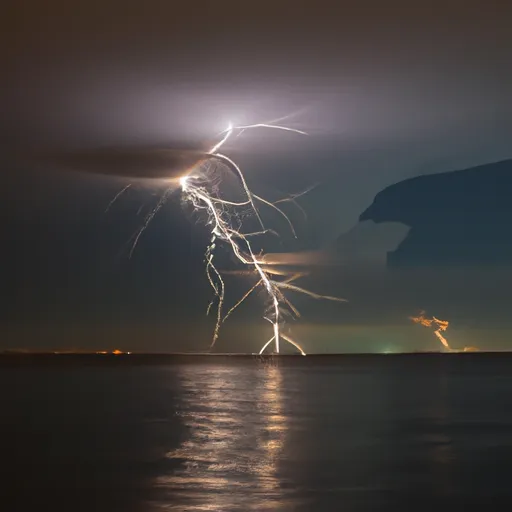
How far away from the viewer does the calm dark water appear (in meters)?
9.59

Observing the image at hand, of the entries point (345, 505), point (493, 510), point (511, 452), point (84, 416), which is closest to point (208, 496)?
point (345, 505)

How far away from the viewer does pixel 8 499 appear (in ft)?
31.3

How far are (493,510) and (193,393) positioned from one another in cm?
1961

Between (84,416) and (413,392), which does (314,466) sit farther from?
(413,392)

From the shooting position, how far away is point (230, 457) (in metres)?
12.7

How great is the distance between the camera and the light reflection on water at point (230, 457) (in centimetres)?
951

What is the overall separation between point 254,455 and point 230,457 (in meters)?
0.36

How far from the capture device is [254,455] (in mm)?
12867

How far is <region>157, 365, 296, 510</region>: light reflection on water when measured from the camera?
31.2ft

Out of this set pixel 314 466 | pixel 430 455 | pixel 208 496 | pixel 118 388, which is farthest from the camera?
pixel 118 388

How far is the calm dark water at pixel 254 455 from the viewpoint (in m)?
9.59

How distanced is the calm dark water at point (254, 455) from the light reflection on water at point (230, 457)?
0.07ft

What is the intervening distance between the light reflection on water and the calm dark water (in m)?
0.02

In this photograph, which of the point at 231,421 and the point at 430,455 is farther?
the point at 231,421
